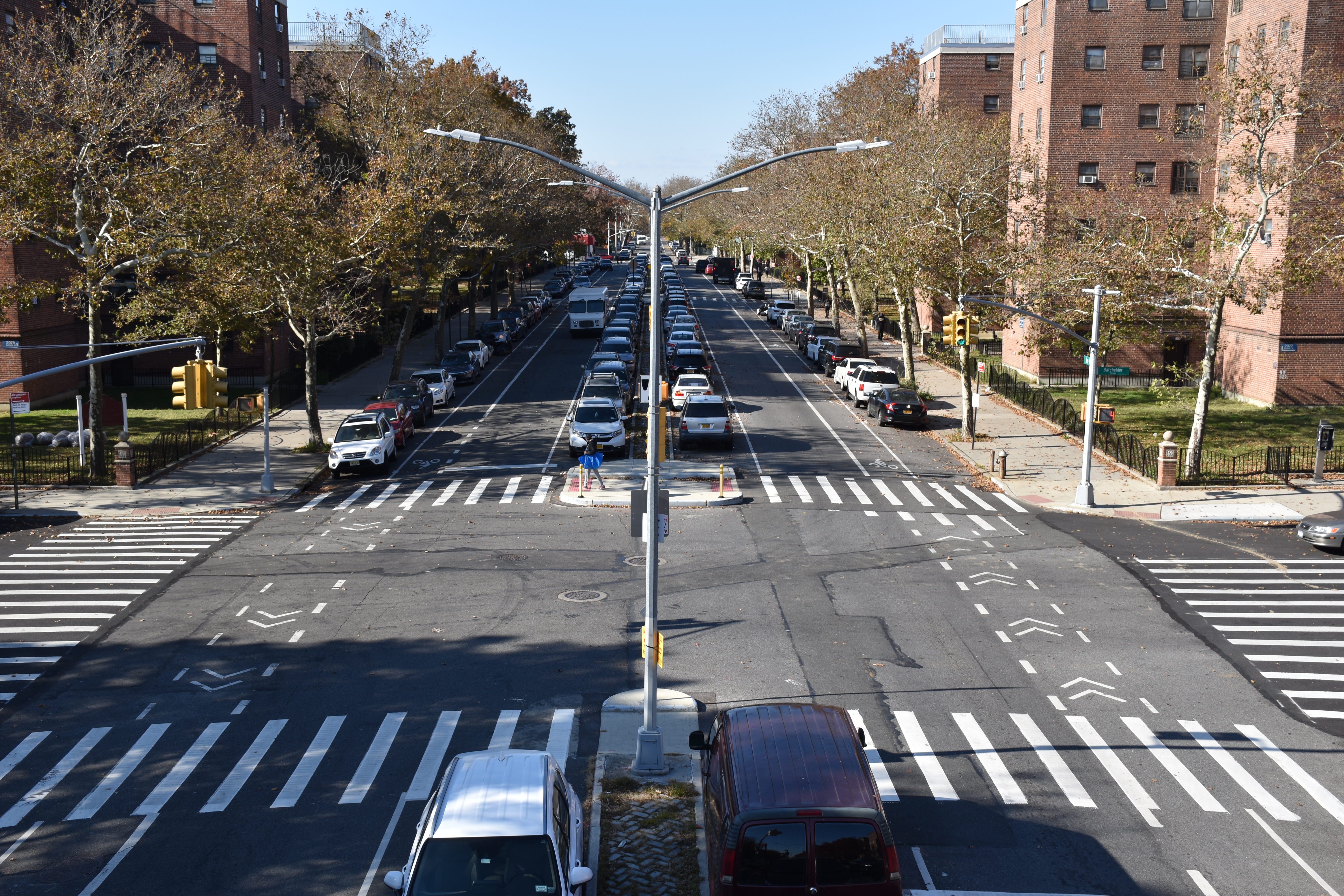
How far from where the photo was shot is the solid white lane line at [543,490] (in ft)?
108

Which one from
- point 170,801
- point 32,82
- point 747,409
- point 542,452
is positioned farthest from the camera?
point 747,409

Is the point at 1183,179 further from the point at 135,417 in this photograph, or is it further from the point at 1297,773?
the point at 135,417

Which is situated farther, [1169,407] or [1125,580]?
[1169,407]

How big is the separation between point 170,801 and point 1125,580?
18772mm

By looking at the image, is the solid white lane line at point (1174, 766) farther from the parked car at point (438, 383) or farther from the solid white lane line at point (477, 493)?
the parked car at point (438, 383)

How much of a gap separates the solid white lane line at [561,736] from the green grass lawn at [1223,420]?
2842 centimetres

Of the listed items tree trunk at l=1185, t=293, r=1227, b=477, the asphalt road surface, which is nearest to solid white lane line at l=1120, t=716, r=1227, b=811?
the asphalt road surface

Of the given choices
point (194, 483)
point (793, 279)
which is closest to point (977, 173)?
point (194, 483)

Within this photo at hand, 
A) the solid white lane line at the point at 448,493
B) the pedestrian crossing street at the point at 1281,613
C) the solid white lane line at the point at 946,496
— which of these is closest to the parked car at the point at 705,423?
the solid white lane line at the point at 946,496

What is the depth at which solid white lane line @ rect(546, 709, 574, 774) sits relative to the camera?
15141mm

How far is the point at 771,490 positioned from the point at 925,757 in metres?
19.3

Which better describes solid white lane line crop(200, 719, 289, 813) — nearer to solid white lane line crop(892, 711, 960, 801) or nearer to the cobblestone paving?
the cobblestone paving

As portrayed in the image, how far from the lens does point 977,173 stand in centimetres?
4619

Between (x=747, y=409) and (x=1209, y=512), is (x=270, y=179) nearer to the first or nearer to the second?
(x=747, y=409)
